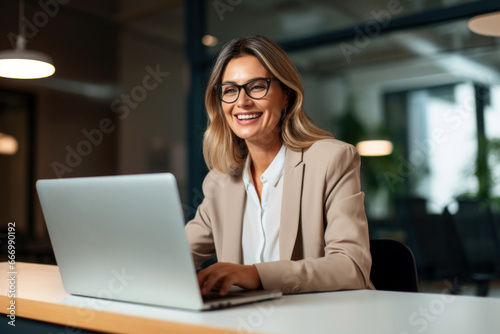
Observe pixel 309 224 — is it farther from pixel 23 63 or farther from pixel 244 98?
pixel 23 63

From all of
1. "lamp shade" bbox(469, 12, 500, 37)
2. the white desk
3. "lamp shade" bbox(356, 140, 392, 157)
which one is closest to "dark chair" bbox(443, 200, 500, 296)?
"lamp shade" bbox(356, 140, 392, 157)

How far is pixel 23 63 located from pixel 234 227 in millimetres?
2044

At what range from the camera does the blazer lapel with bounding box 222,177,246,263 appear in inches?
67.8

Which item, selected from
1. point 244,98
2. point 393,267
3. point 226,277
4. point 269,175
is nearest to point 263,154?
point 269,175

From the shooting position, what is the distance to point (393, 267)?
5.20 ft

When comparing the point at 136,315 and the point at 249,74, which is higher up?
the point at 249,74

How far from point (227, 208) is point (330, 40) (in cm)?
232

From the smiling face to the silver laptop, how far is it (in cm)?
75

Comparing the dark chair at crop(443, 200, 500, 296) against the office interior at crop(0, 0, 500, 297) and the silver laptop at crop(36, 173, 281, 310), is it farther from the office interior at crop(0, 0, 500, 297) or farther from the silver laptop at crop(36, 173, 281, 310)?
the silver laptop at crop(36, 173, 281, 310)

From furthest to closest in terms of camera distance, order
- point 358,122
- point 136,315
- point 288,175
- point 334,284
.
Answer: point 358,122, point 288,175, point 334,284, point 136,315

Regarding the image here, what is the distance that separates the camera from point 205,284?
3.47 ft

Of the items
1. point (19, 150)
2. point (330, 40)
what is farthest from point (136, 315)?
point (19, 150)

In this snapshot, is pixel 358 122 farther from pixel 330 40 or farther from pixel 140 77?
pixel 140 77

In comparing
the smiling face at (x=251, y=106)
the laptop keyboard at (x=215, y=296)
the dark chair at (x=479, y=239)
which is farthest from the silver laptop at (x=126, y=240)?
the dark chair at (x=479, y=239)
